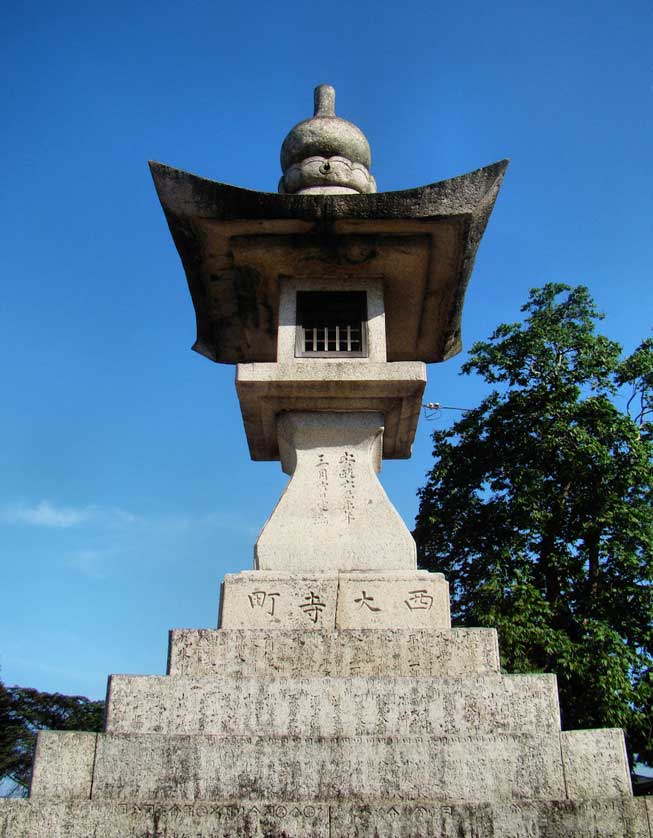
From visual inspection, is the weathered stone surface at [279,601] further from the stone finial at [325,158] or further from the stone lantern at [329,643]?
the stone finial at [325,158]

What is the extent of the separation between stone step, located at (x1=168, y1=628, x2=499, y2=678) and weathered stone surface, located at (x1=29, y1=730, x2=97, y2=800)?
2.36 feet

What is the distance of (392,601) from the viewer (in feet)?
17.0

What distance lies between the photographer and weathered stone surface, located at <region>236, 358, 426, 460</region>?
591cm

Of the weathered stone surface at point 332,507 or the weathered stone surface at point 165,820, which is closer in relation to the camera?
the weathered stone surface at point 165,820

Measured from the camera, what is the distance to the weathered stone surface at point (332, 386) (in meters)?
5.91

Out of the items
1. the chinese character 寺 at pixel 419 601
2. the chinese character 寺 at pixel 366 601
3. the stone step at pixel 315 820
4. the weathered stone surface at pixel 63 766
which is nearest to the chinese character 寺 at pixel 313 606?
the chinese character 寺 at pixel 366 601

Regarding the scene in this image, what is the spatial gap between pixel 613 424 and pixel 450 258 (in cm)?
847

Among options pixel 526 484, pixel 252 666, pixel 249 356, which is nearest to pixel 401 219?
pixel 249 356

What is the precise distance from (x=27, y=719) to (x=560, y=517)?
11932 millimetres

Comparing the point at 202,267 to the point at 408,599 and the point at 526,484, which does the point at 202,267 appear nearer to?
the point at 408,599

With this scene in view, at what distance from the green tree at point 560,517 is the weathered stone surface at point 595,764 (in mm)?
7488

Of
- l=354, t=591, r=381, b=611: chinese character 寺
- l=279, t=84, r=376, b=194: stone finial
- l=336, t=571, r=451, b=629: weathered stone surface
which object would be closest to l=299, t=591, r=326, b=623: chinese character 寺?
l=336, t=571, r=451, b=629: weathered stone surface

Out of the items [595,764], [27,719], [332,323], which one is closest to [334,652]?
[595,764]

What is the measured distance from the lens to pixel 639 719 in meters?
11.4
